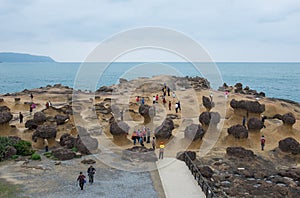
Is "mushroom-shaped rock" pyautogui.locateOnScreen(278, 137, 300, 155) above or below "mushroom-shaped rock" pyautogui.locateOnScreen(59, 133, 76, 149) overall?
above

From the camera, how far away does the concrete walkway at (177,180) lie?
20.0 metres

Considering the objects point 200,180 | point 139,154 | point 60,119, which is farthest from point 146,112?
point 200,180

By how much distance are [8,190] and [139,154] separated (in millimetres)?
11450

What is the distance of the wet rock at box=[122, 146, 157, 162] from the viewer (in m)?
27.7

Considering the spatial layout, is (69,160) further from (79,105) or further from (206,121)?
(79,105)

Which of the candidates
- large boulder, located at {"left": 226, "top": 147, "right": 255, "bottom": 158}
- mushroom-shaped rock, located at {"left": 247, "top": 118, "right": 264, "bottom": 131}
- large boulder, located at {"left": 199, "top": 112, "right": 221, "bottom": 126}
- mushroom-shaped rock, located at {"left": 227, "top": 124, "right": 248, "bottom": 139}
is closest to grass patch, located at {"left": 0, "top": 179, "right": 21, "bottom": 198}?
large boulder, located at {"left": 226, "top": 147, "right": 255, "bottom": 158}

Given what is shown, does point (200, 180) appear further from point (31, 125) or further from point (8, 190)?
point (31, 125)

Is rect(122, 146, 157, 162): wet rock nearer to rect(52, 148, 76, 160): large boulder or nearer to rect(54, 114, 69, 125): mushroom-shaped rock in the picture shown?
rect(52, 148, 76, 160): large boulder

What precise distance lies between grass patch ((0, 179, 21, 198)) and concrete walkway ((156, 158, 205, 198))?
353 inches

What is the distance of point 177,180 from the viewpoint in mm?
22266

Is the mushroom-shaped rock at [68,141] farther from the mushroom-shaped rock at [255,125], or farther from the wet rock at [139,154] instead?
the mushroom-shaped rock at [255,125]

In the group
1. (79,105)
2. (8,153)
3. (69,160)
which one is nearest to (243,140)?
(69,160)

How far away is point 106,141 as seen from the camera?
34.6 meters

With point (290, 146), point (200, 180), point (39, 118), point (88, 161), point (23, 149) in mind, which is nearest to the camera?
point (200, 180)
